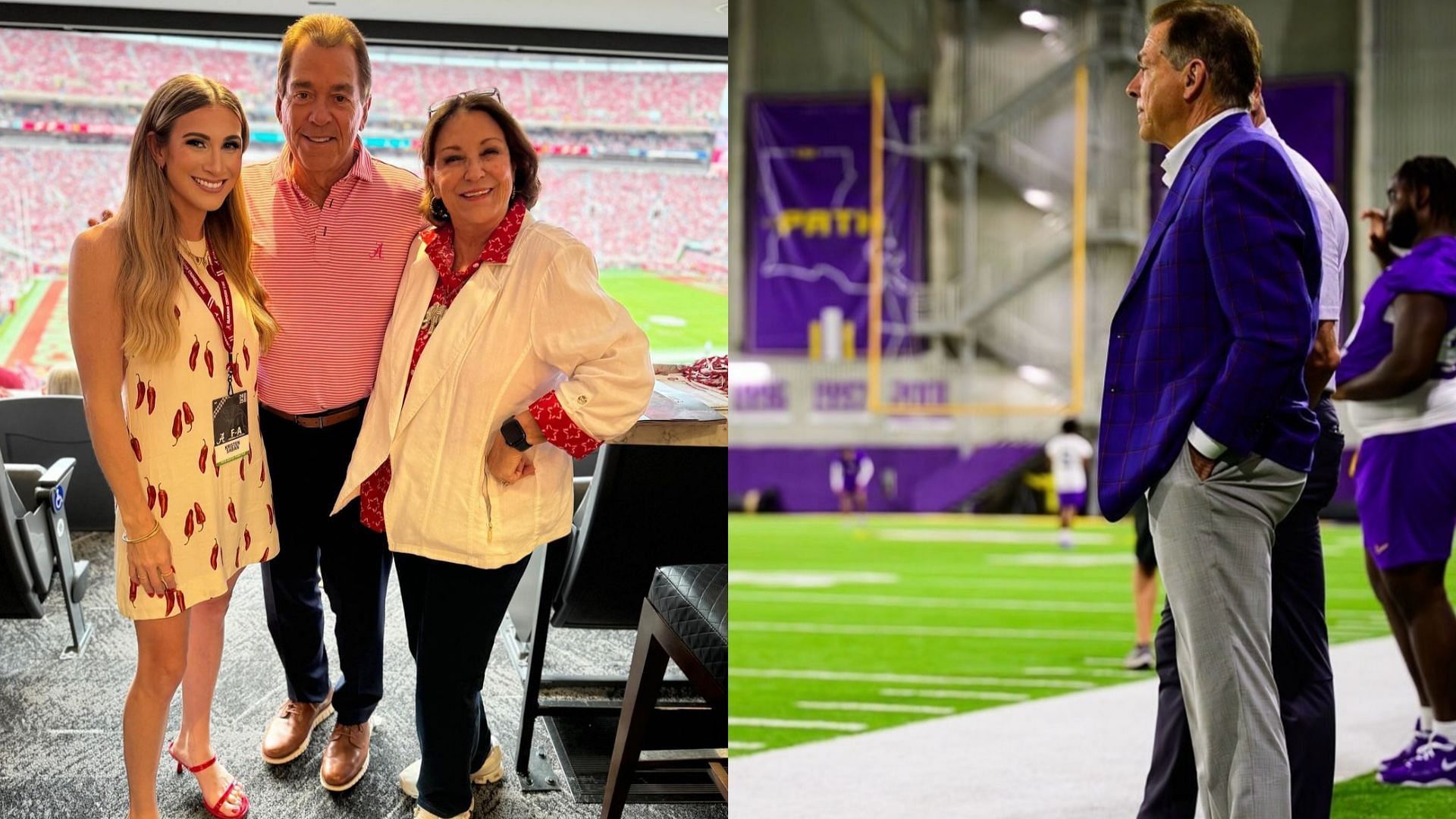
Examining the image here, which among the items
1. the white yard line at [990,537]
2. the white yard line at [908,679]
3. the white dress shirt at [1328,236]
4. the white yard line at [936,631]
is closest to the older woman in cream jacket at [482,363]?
the white dress shirt at [1328,236]

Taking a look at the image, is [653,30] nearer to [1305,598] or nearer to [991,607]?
[1305,598]

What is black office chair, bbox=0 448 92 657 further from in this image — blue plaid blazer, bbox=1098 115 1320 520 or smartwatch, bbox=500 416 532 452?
blue plaid blazer, bbox=1098 115 1320 520

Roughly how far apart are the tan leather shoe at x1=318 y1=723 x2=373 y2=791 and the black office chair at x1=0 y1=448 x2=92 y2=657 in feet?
1.58

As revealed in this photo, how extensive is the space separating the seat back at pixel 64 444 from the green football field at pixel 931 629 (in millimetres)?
2336

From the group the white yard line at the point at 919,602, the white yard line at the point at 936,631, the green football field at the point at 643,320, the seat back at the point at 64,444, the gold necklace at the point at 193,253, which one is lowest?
the white yard line at the point at 919,602

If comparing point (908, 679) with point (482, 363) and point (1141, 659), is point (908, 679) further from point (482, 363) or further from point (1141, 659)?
point (482, 363)

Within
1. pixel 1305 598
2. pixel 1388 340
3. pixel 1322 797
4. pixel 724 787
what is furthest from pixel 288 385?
pixel 1388 340

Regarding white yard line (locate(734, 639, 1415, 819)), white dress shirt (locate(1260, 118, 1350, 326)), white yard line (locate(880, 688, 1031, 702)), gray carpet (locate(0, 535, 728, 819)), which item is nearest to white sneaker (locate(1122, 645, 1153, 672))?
white yard line (locate(734, 639, 1415, 819))

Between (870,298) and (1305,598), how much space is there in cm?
1538

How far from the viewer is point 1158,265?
7.84ft

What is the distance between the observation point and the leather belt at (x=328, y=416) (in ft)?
7.02

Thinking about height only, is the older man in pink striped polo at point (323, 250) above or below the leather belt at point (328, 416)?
above

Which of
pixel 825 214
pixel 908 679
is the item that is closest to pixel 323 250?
pixel 908 679

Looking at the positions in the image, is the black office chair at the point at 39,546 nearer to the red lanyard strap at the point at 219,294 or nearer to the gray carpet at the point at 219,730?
the gray carpet at the point at 219,730
